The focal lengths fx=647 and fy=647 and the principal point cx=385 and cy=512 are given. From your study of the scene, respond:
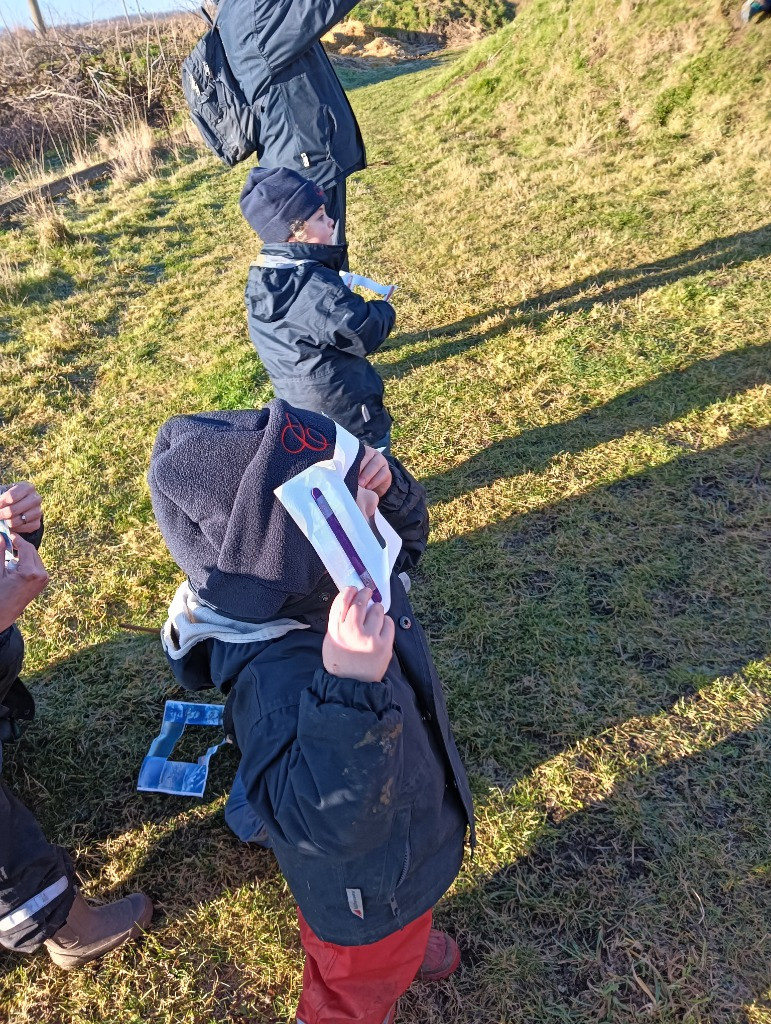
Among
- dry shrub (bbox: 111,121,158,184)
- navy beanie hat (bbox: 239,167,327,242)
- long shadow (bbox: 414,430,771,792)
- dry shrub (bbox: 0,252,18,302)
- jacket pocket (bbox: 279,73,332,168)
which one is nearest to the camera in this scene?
long shadow (bbox: 414,430,771,792)

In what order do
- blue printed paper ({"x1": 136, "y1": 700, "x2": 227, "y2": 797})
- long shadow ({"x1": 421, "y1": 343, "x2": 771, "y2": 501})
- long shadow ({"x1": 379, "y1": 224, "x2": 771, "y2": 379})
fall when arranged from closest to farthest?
1. blue printed paper ({"x1": 136, "y1": 700, "x2": 227, "y2": 797})
2. long shadow ({"x1": 421, "y1": 343, "x2": 771, "y2": 501})
3. long shadow ({"x1": 379, "y1": 224, "x2": 771, "y2": 379})

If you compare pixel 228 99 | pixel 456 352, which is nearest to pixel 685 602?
pixel 456 352

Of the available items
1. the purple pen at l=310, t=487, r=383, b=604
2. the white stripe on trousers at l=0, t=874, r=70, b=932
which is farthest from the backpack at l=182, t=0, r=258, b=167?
the white stripe on trousers at l=0, t=874, r=70, b=932

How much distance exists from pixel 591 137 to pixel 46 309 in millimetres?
6264

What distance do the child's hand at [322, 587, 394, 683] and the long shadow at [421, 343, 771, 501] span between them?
Answer: 2.38m

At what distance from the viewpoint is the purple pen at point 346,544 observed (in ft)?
4.05

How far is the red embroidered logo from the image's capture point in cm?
135

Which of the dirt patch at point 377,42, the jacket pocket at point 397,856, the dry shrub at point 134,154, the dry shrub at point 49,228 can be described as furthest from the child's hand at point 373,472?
the dirt patch at point 377,42

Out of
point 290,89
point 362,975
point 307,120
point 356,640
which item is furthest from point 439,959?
point 290,89

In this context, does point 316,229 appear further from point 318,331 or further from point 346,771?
point 346,771

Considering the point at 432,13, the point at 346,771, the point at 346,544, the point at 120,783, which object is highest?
the point at 432,13

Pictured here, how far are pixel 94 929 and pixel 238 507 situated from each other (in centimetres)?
152

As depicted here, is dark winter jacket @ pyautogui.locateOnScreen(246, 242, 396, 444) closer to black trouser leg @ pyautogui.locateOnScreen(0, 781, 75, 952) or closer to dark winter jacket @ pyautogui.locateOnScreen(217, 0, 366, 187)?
dark winter jacket @ pyautogui.locateOnScreen(217, 0, 366, 187)

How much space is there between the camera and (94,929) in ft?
6.31
